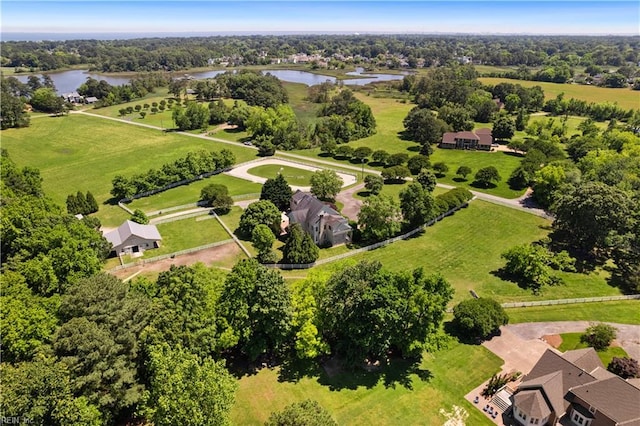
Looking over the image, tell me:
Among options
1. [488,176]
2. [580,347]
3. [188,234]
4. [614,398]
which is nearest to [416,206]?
[488,176]

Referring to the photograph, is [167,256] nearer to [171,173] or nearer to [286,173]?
[171,173]

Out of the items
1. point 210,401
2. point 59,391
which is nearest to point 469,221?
point 210,401

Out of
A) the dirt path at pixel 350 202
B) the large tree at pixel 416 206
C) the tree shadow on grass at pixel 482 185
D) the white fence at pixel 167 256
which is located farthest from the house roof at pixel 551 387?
the tree shadow on grass at pixel 482 185

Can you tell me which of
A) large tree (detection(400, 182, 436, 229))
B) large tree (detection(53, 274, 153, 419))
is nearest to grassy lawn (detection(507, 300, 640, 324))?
large tree (detection(400, 182, 436, 229))

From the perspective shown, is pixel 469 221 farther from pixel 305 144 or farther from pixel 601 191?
pixel 305 144

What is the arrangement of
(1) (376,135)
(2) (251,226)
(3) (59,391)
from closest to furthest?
(3) (59,391), (2) (251,226), (1) (376,135)

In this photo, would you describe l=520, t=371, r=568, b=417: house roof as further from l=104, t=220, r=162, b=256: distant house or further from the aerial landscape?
l=104, t=220, r=162, b=256: distant house
